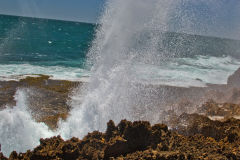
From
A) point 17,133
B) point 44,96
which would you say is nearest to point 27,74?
point 44,96

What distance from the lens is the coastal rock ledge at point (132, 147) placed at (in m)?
5.05

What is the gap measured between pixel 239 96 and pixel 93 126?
28.7 feet

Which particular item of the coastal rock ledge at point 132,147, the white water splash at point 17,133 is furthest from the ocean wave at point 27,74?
the coastal rock ledge at point 132,147

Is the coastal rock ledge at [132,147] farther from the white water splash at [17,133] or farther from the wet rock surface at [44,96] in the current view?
the wet rock surface at [44,96]

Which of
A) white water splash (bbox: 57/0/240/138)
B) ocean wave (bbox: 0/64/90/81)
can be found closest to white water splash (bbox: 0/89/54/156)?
white water splash (bbox: 57/0/240/138)

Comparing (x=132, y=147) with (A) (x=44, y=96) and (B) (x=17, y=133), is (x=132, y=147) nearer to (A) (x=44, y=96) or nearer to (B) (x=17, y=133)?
(B) (x=17, y=133)

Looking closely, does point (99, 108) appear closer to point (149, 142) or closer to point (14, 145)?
point (14, 145)

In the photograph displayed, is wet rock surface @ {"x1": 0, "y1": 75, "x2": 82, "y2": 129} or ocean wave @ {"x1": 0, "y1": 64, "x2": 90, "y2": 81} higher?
ocean wave @ {"x1": 0, "y1": 64, "x2": 90, "y2": 81}

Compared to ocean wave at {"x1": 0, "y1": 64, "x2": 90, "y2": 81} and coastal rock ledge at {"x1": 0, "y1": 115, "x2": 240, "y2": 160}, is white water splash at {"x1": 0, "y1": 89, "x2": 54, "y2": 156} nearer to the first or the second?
coastal rock ledge at {"x1": 0, "y1": 115, "x2": 240, "y2": 160}

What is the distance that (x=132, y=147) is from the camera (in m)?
5.73

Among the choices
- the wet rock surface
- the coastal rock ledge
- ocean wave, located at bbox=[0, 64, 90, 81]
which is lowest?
the coastal rock ledge

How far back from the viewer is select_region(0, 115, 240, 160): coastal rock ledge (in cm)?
505

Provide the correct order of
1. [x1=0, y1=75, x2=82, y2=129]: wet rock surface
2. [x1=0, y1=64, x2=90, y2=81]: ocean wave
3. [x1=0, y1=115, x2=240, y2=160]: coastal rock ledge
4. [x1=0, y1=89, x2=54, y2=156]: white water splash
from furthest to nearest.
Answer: [x1=0, y1=64, x2=90, y2=81]: ocean wave → [x1=0, y1=75, x2=82, y2=129]: wet rock surface → [x1=0, y1=89, x2=54, y2=156]: white water splash → [x1=0, y1=115, x2=240, y2=160]: coastal rock ledge

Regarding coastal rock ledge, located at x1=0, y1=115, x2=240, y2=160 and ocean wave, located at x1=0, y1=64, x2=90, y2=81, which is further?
ocean wave, located at x1=0, y1=64, x2=90, y2=81
